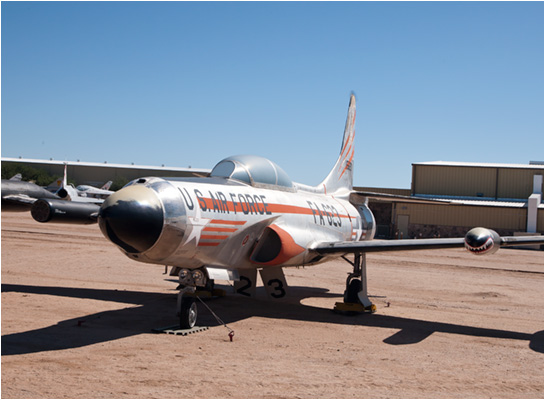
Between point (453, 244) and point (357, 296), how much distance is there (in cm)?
274

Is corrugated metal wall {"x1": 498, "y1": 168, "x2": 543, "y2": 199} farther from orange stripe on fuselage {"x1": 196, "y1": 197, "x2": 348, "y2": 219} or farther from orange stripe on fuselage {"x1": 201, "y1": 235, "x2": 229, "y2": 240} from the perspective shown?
orange stripe on fuselage {"x1": 201, "y1": 235, "x2": 229, "y2": 240}

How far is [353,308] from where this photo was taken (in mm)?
13281

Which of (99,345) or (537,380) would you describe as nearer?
(537,380)

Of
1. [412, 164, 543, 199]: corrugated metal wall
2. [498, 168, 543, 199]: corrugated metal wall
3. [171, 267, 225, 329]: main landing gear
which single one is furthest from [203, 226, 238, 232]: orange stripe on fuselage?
[498, 168, 543, 199]: corrugated metal wall

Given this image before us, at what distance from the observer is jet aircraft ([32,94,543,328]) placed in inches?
354

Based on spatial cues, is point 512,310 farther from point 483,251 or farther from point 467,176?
point 467,176

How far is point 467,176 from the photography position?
163ft

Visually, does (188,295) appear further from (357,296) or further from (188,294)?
(357,296)

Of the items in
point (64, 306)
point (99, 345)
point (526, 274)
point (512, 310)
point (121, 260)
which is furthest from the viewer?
point (526, 274)

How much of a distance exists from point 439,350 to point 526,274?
54.5ft

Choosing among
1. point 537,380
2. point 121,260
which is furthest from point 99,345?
point 121,260

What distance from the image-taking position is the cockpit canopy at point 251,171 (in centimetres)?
1206

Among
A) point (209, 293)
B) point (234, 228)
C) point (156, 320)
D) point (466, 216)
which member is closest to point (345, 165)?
point (209, 293)

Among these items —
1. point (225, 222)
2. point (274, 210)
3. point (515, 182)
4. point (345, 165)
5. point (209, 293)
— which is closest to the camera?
point (225, 222)
